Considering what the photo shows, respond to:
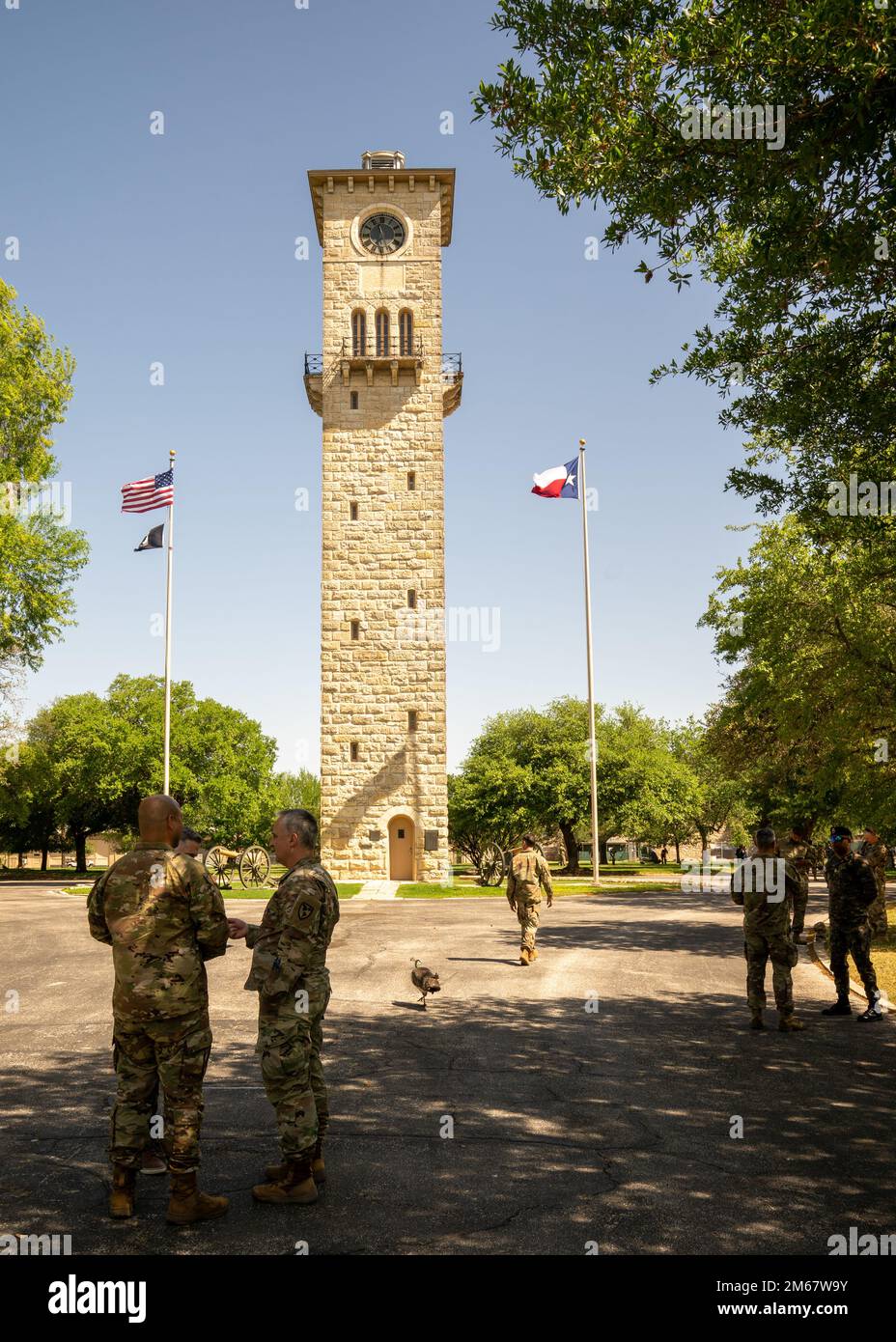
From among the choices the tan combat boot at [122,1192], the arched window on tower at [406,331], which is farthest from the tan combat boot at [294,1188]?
the arched window on tower at [406,331]

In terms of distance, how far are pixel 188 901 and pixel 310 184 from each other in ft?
134

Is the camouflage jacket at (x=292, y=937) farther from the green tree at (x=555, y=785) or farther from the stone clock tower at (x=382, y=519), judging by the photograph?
the green tree at (x=555, y=785)

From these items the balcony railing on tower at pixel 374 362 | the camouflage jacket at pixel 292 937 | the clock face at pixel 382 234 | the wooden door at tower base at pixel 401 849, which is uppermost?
the clock face at pixel 382 234

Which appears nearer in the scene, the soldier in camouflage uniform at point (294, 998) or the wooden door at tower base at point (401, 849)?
the soldier in camouflage uniform at point (294, 998)

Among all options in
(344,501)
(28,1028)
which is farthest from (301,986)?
(344,501)

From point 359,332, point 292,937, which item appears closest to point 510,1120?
point 292,937

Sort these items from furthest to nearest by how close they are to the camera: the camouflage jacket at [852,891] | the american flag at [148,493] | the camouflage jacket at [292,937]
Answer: the american flag at [148,493]
the camouflage jacket at [852,891]
the camouflage jacket at [292,937]

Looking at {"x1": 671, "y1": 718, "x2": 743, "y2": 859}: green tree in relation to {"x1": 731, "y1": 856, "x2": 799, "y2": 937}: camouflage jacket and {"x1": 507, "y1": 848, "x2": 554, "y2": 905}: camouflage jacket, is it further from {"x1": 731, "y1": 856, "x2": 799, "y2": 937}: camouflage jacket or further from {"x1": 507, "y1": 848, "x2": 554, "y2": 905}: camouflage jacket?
{"x1": 731, "y1": 856, "x2": 799, "y2": 937}: camouflage jacket

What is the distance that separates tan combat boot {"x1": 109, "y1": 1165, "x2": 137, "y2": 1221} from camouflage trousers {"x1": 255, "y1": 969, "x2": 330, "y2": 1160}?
2.68 feet

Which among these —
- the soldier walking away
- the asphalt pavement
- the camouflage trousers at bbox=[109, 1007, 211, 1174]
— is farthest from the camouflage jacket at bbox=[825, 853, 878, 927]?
the camouflage trousers at bbox=[109, 1007, 211, 1174]

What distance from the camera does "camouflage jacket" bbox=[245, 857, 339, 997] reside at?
18.0 ft

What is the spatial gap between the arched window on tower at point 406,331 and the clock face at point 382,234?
9.02 feet

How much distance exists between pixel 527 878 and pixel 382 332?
3001 cm

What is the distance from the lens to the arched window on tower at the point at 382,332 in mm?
38531
